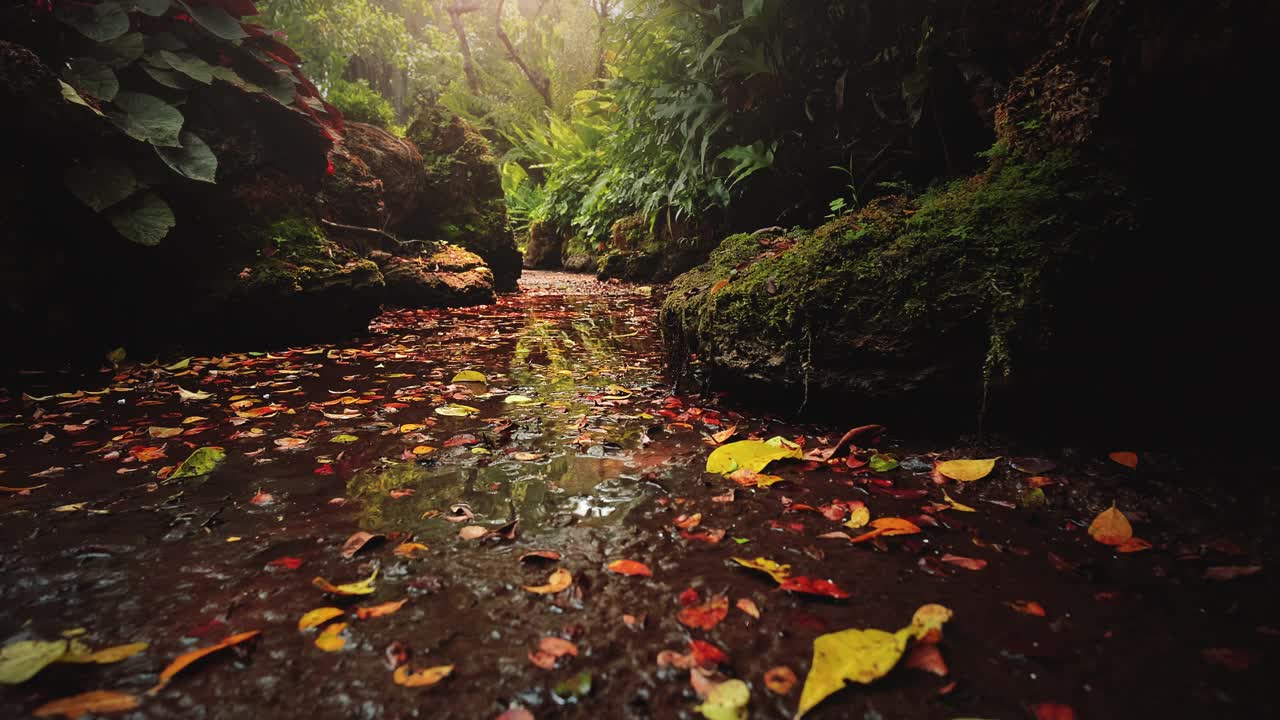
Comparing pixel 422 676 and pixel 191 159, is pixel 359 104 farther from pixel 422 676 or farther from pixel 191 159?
pixel 422 676

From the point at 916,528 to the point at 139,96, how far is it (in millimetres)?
4595

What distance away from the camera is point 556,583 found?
1215mm

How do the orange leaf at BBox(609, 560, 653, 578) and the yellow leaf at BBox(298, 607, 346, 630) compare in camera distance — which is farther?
the orange leaf at BBox(609, 560, 653, 578)

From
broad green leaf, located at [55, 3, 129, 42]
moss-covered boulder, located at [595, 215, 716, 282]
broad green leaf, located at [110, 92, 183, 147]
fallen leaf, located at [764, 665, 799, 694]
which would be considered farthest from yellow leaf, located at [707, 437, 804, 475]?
moss-covered boulder, located at [595, 215, 716, 282]

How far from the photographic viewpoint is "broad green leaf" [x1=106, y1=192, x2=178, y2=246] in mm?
2982

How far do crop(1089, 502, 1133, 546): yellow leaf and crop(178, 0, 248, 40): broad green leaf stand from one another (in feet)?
17.3

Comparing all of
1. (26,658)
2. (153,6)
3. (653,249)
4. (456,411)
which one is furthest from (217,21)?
(653,249)

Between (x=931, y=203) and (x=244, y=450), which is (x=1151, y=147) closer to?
(x=931, y=203)

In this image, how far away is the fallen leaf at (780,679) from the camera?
3.04 feet

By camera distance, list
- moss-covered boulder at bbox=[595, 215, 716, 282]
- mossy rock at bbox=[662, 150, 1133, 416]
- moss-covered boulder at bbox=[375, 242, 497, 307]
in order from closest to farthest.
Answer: mossy rock at bbox=[662, 150, 1133, 416] < moss-covered boulder at bbox=[375, 242, 497, 307] < moss-covered boulder at bbox=[595, 215, 716, 282]

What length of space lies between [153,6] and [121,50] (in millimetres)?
369

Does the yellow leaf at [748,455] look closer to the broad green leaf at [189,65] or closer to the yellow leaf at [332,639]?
the yellow leaf at [332,639]

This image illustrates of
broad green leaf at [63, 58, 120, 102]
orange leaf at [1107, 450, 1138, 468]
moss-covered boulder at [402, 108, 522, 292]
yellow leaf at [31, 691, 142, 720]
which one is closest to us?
yellow leaf at [31, 691, 142, 720]

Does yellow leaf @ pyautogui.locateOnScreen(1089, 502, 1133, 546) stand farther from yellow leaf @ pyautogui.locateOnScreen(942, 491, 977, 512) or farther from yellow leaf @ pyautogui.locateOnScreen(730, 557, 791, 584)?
yellow leaf @ pyautogui.locateOnScreen(730, 557, 791, 584)
